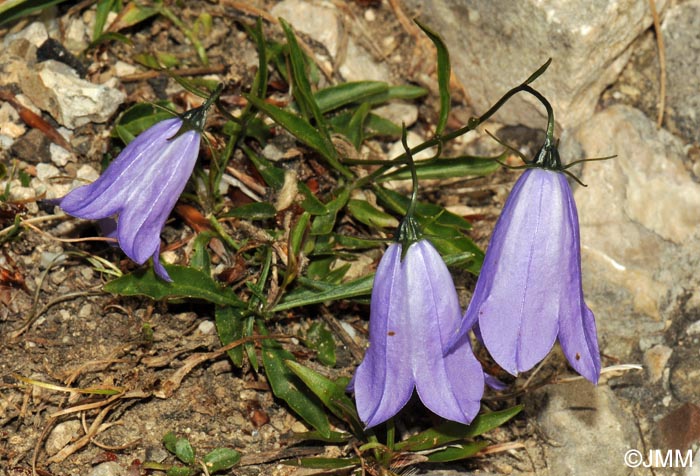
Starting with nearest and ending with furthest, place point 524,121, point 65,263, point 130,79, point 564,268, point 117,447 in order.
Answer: point 564,268 < point 117,447 < point 65,263 < point 130,79 < point 524,121

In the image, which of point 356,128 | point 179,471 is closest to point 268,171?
point 356,128

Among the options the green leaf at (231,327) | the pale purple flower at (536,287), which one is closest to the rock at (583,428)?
the pale purple flower at (536,287)

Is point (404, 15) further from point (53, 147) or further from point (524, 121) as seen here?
point (53, 147)

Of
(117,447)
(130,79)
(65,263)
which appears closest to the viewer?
(117,447)

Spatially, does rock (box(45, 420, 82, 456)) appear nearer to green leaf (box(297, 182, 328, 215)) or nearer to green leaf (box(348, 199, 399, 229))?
green leaf (box(297, 182, 328, 215))

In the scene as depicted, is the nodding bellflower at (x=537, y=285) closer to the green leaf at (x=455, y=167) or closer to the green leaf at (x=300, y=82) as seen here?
the green leaf at (x=455, y=167)

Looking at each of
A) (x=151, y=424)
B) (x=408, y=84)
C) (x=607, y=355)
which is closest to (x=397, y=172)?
(x=408, y=84)

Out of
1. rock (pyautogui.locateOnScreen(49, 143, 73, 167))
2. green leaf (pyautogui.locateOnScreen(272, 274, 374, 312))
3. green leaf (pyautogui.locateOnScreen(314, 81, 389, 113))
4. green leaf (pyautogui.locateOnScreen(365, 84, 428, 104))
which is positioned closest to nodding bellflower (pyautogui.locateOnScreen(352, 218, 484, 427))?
green leaf (pyautogui.locateOnScreen(272, 274, 374, 312))
